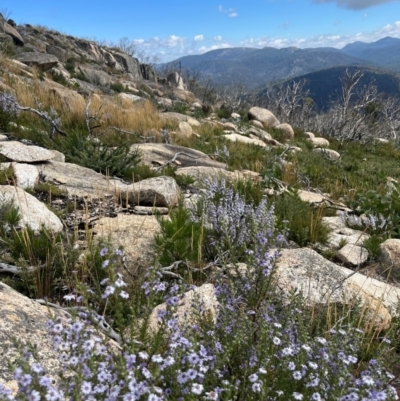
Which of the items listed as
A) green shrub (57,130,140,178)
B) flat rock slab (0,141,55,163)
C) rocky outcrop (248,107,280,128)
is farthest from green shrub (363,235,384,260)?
rocky outcrop (248,107,280,128)

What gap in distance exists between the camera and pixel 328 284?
119 inches

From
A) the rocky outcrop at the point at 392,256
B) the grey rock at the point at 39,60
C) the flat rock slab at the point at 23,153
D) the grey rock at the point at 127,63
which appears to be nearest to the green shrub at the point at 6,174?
the flat rock slab at the point at 23,153

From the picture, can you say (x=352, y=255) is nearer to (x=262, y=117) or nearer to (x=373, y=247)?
(x=373, y=247)

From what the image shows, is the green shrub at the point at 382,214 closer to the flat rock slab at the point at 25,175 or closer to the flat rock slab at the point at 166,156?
the flat rock slab at the point at 166,156

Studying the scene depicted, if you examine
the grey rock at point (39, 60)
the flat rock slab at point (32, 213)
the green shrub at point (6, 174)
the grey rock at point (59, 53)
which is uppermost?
the grey rock at point (59, 53)

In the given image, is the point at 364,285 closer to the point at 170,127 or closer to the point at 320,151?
the point at 170,127

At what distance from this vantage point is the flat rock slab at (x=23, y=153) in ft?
16.6

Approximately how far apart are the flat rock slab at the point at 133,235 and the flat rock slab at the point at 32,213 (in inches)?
15.5

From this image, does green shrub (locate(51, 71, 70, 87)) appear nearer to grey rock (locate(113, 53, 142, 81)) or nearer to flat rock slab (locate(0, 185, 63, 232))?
flat rock slab (locate(0, 185, 63, 232))

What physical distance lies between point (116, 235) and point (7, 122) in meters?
4.95

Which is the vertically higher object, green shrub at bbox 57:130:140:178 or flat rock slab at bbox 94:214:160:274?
green shrub at bbox 57:130:140:178

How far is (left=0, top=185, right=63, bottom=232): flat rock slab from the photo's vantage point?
3352mm

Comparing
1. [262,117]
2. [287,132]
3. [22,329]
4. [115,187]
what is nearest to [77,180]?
[115,187]

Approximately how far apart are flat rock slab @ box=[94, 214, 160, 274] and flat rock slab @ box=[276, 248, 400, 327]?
115 cm
